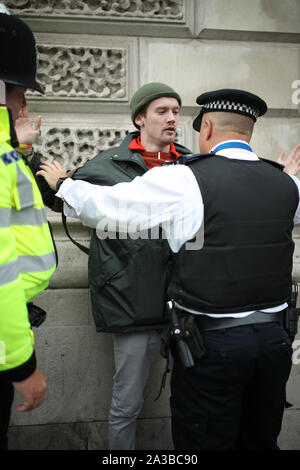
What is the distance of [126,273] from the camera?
93.8 inches

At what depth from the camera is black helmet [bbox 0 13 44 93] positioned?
5.57 ft

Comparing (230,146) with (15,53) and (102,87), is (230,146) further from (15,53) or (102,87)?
(102,87)

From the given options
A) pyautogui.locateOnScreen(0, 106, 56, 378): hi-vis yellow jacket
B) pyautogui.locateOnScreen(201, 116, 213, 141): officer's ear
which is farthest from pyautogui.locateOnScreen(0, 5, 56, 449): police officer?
pyautogui.locateOnScreen(201, 116, 213, 141): officer's ear

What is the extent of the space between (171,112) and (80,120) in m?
0.72

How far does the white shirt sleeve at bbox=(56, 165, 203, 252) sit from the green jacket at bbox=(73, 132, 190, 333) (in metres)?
0.53

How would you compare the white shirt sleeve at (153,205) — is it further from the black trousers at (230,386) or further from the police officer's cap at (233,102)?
the black trousers at (230,386)

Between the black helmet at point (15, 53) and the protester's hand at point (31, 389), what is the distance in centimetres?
112

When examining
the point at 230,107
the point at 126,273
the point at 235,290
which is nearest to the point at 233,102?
the point at 230,107

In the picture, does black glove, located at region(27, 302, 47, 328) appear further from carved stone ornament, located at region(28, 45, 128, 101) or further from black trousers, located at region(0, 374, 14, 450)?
carved stone ornament, located at region(28, 45, 128, 101)

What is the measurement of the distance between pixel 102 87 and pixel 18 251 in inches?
69.4

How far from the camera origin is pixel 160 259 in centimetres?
237

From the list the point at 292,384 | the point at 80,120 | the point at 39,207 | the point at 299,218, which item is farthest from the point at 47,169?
the point at 292,384

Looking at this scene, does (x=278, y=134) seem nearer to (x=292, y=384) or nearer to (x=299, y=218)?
(x=299, y=218)
